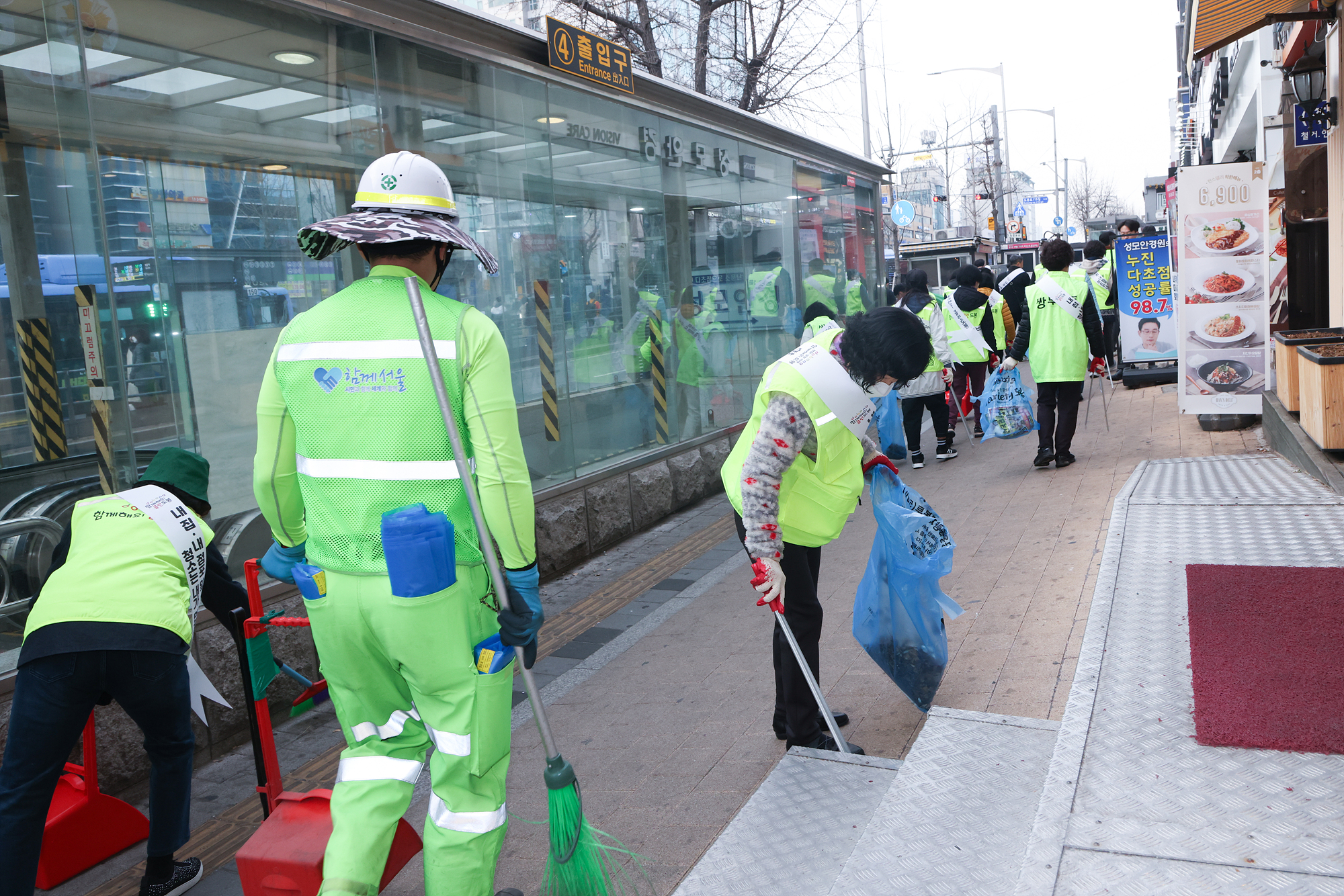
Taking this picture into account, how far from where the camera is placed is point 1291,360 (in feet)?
25.5

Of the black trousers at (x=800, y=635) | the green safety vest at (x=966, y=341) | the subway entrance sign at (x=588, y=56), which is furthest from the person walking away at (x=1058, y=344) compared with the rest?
the black trousers at (x=800, y=635)

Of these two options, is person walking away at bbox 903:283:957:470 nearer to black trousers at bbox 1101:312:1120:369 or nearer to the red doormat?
the red doormat

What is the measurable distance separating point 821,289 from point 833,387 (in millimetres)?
9593

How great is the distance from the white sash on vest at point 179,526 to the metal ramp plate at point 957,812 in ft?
7.02

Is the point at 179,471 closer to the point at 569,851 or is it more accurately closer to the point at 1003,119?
the point at 569,851

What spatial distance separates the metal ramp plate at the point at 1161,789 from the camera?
2.28 meters

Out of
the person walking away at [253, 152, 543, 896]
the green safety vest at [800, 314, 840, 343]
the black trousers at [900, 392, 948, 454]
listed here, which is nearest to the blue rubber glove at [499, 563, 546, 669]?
the person walking away at [253, 152, 543, 896]

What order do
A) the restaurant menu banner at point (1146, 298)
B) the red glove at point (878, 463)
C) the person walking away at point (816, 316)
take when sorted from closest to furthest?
the red glove at point (878, 463) < the person walking away at point (816, 316) < the restaurant menu banner at point (1146, 298)

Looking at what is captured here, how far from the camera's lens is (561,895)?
266cm

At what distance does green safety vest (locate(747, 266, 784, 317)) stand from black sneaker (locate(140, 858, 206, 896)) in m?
8.25

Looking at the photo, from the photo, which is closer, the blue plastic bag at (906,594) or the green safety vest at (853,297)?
the blue plastic bag at (906,594)

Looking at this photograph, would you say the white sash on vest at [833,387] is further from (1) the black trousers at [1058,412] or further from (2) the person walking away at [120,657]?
(1) the black trousers at [1058,412]

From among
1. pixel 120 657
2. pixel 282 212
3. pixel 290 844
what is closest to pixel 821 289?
pixel 282 212

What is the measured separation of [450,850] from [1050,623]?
3465mm
